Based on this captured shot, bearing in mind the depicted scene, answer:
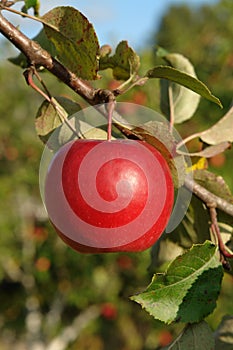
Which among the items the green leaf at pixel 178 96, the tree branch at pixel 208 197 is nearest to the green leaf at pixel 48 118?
the tree branch at pixel 208 197

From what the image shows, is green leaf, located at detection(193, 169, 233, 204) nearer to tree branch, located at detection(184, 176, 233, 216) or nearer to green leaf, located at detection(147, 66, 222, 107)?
tree branch, located at detection(184, 176, 233, 216)

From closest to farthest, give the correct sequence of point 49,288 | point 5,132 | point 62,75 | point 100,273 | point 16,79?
point 62,75, point 100,273, point 49,288, point 5,132, point 16,79

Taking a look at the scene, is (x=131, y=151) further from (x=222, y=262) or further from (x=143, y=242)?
(x=222, y=262)

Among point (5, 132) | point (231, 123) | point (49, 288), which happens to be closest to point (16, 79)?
point (5, 132)

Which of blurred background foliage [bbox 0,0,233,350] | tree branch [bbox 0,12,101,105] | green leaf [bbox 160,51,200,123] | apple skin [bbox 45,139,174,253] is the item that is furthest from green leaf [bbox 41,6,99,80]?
blurred background foliage [bbox 0,0,233,350]

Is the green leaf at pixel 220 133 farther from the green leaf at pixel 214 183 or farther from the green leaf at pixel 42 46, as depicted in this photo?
the green leaf at pixel 42 46

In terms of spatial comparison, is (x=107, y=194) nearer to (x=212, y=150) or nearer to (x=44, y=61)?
(x=44, y=61)

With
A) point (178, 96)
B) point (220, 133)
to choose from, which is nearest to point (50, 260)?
point (178, 96)
